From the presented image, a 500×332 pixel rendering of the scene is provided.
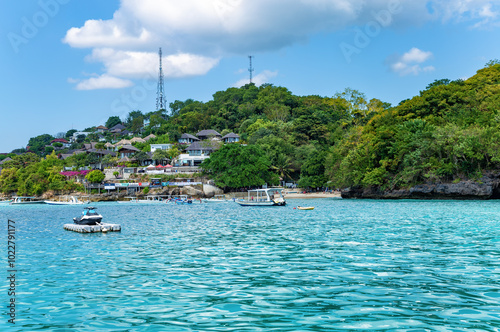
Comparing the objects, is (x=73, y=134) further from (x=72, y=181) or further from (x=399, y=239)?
(x=399, y=239)

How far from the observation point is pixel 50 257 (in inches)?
725

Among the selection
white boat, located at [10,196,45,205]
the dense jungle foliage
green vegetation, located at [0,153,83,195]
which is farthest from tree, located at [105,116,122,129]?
white boat, located at [10,196,45,205]

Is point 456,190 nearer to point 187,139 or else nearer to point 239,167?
point 239,167

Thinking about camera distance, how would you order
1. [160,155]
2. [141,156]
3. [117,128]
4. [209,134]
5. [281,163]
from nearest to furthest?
1. [281,163]
2. [160,155]
3. [141,156]
4. [209,134]
5. [117,128]

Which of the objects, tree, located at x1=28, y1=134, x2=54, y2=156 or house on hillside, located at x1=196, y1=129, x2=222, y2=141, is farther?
tree, located at x1=28, y1=134, x2=54, y2=156

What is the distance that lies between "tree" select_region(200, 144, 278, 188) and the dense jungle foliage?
0.20 meters

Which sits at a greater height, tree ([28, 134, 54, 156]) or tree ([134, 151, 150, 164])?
tree ([28, 134, 54, 156])

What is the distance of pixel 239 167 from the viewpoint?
263 feet

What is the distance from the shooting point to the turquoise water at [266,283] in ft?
29.7

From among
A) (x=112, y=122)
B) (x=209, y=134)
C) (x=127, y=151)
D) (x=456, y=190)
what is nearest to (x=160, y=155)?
(x=127, y=151)

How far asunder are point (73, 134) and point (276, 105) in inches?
4276

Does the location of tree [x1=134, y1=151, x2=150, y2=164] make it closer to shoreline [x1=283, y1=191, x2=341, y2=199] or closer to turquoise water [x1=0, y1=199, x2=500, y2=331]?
shoreline [x1=283, y1=191, x2=341, y2=199]

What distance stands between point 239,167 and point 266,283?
223 ft

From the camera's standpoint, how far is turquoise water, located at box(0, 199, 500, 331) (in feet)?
29.7
